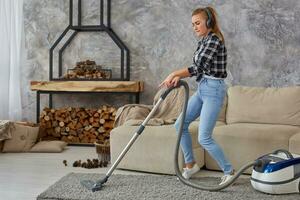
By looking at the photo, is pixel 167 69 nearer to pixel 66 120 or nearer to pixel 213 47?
pixel 66 120

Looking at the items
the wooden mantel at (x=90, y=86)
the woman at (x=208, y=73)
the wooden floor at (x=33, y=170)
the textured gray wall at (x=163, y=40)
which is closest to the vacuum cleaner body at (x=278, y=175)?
the woman at (x=208, y=73)

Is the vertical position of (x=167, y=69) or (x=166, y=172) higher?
(x=167, y=69)

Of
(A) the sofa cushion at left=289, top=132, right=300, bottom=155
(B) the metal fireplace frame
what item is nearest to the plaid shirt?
(A) the sofa cushion at left=289, top=132, right=300, bottom=155

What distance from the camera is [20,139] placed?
17.3 feet

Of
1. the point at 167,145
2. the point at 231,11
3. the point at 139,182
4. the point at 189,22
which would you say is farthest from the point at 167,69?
the point at 139,182

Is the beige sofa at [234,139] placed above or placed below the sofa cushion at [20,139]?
above

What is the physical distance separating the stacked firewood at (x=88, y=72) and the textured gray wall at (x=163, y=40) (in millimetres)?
166

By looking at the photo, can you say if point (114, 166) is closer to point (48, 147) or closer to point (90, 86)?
point (48, 147)

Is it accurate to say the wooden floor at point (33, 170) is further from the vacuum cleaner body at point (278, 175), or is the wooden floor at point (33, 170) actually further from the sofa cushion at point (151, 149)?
the vacuum cleaner body at point (278, 175)

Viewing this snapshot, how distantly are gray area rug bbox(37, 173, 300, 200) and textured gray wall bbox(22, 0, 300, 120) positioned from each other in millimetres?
2068

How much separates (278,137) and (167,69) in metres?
2.04

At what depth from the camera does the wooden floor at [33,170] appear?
11.5 ft

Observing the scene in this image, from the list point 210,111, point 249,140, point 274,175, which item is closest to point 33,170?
point 210,111

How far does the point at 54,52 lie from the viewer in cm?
614
